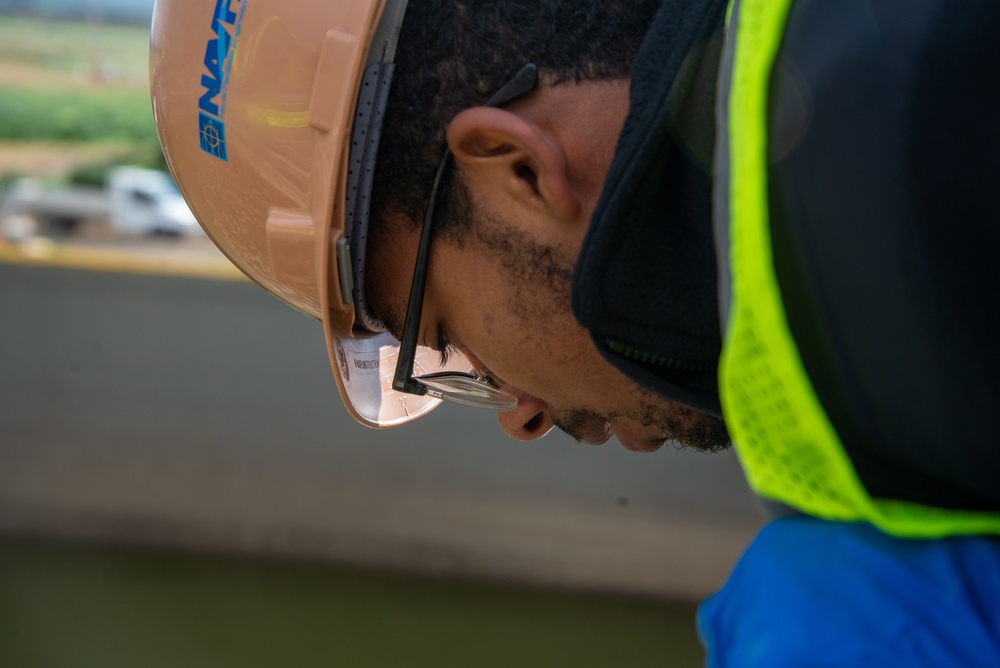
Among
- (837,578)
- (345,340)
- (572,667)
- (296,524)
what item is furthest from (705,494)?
(837,578)

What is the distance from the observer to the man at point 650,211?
0.56m

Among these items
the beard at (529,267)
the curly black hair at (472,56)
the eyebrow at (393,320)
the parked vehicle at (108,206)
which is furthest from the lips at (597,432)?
the parked vehicle at (108,206)

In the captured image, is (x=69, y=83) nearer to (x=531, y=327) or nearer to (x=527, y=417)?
(x=527, y=417)

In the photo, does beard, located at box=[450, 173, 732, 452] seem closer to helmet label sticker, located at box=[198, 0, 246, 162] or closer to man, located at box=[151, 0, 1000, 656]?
man, located at box=[151, 0, 1000, 656]

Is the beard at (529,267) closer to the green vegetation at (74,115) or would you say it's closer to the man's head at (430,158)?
the man's head at (430,158)

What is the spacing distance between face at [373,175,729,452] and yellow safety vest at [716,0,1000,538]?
50 cm

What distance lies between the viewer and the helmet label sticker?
4.16 ft

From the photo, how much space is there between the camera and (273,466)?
438 centimetres

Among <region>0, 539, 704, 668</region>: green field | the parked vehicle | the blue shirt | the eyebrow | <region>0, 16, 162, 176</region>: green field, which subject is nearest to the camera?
the blue shirt

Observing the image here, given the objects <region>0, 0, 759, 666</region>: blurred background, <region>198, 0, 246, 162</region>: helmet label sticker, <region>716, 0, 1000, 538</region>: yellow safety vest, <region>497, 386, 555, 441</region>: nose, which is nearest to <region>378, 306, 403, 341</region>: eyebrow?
<region>497, 386, 555, 441</region>: nose

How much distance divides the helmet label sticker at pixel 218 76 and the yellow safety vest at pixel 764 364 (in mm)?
839

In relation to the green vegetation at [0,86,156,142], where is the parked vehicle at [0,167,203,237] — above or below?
below

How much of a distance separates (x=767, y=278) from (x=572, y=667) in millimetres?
3745

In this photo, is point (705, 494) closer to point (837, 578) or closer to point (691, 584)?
point (691, 584)
